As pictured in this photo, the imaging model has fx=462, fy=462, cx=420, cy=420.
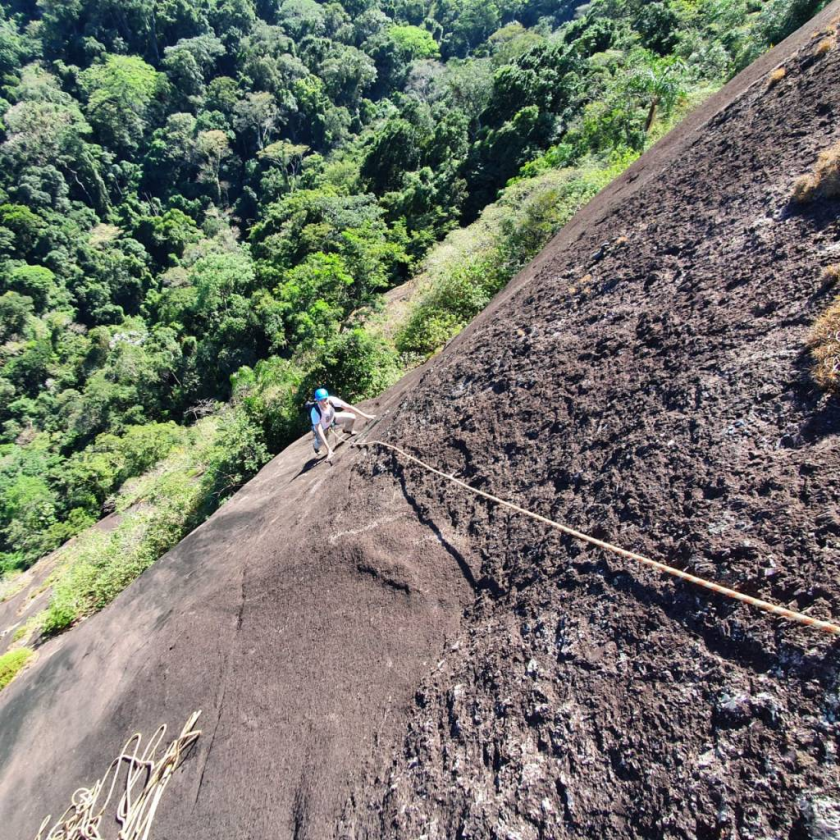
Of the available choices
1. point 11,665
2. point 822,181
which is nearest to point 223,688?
point 822,181

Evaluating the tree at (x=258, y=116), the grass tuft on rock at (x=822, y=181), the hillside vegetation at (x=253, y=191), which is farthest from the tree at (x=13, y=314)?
the grass tuft on rock at (x=822, y=181)

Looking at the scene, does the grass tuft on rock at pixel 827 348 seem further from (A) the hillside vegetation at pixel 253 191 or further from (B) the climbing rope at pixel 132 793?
(A) the hillside vegetation at pixel 253 191

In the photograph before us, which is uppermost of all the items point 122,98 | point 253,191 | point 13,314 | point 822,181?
point 122,98

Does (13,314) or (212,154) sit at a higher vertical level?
(212,154)

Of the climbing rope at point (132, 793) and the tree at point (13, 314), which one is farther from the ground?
the tree at point (13, 314)

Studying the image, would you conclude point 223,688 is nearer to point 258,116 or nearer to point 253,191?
point 253,191

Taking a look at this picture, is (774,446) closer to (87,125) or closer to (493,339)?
(493,339)
